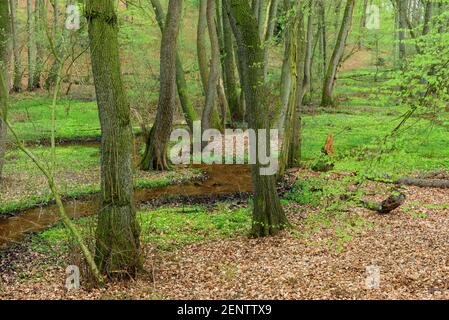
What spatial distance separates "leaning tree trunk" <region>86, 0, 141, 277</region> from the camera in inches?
295

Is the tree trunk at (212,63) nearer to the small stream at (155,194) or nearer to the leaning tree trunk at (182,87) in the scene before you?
the leaning tree trunk at (182,87)

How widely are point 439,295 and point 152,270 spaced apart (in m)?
4.05

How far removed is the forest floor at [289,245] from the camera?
23.9ft

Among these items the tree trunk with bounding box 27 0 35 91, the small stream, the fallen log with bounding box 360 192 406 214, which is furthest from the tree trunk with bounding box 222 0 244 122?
the fallen log with bounding box 360 192 406 214

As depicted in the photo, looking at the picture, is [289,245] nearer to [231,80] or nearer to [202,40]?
[202,40]

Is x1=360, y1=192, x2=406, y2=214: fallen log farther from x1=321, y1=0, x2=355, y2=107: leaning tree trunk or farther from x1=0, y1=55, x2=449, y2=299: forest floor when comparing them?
x1=321, y1=0, x2=355, y2=107: leaning tree trunk

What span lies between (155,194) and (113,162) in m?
6.63

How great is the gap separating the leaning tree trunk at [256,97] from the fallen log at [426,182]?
16.7 feet

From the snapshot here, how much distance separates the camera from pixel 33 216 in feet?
39.6

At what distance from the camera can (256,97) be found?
31.4 ft


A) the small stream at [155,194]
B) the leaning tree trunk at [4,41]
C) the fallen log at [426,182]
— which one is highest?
the leaning tree trunk at [4,41]

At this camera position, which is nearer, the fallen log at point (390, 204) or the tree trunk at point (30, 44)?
the fallen log at point (390, 204)

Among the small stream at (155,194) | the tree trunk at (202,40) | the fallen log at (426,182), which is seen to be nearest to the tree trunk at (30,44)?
the tree trunk at (202,40)

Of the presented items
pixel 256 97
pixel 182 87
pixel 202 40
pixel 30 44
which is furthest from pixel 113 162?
pixel 30 44
